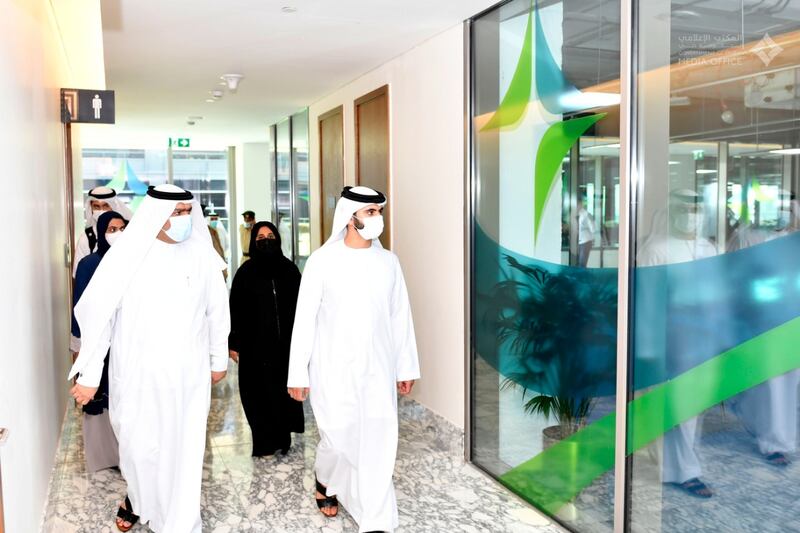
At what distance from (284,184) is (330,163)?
2.86 metres

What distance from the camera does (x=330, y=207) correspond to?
7984mm

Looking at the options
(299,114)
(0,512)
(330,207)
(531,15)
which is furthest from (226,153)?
(0,512)

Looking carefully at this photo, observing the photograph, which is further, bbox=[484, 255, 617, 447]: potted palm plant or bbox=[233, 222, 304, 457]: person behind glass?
bbox=[233, 222, 304, 457]: person behind glass

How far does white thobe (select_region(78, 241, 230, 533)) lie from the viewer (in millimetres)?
3387

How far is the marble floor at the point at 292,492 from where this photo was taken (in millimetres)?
3787

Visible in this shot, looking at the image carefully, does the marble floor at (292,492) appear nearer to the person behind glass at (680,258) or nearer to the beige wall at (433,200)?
the beige wall at (433,200)

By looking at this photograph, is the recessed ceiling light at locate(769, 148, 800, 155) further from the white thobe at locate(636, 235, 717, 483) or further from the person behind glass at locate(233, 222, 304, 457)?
the person behind glass at locate(233, 222, 304, 457)

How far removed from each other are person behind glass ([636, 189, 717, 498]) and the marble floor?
96 centimetres

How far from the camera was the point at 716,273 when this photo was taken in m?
2.79

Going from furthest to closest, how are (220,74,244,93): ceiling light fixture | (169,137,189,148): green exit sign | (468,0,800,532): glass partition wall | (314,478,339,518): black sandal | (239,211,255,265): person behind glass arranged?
(169,137,189,148): green exit sign → (239,211,255,265): person behind glass → (220,74,244,93): ceiling light fixture → (314,478,339,518): black sandal → (468,0,800,532): glass partition wall

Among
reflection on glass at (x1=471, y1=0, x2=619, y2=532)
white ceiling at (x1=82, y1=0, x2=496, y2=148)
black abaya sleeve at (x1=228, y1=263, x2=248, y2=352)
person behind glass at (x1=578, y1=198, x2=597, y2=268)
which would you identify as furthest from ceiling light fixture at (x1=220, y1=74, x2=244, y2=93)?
person behind glass at (x1=578, y1=198, x2=597, y2=268)

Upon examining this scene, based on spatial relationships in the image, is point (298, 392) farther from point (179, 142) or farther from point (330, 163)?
point (179, 142)

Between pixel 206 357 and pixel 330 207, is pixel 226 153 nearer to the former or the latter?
pixel 330 207

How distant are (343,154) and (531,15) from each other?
367cm
